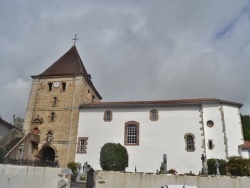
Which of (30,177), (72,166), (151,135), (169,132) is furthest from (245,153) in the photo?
(30,177)

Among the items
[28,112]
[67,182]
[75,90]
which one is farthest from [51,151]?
[67,182]

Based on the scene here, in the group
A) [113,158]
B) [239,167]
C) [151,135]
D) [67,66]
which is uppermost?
[67,66]

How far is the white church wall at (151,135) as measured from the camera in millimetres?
24344

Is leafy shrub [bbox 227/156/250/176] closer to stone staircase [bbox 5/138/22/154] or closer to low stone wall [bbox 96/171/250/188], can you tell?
low stone wall [bbox 96/171/250/188]

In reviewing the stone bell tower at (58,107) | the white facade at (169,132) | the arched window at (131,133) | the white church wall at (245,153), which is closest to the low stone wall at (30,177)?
the white facade at (169,132)

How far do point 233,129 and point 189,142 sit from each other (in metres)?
4.58

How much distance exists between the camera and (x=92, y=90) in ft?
109

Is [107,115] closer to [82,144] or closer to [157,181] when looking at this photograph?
[82,144]

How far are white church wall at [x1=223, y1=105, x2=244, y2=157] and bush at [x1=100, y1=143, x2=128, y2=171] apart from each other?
33.5 feet

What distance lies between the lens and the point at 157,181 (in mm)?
10492

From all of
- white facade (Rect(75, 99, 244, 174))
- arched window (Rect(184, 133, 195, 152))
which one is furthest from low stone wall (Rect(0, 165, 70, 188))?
arched window (Rect(184, 133, 195, 152))

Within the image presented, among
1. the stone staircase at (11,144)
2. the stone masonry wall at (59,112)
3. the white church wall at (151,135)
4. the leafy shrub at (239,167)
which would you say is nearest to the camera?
the leafy shrub at (239,167)

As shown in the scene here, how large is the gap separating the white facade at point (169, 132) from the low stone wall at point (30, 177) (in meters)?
15.9

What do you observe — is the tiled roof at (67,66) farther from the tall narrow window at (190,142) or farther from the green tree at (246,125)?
the green tree at (246,125)
